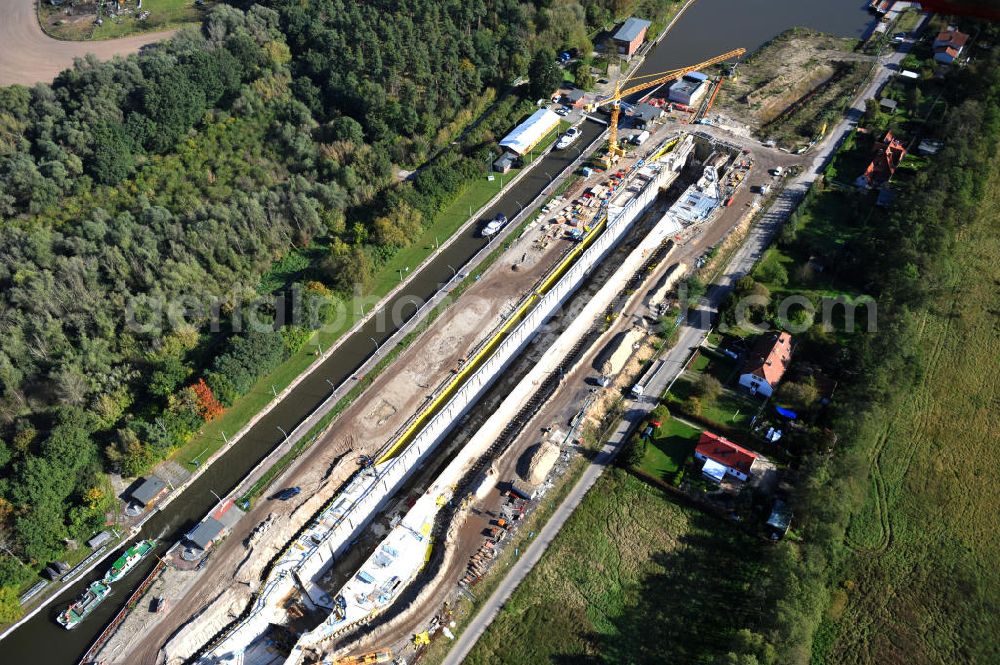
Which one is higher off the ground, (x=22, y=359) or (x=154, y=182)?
(x=154, y=182)

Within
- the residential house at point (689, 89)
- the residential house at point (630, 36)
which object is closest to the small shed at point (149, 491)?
the residential house at point (689, 89)

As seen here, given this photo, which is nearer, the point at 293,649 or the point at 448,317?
the point at 293,649

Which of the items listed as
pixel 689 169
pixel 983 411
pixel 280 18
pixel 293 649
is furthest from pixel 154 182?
pixel 983 411

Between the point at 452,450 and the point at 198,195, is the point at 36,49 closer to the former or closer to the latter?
the point at 198,195

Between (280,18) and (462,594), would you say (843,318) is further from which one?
(280,18)

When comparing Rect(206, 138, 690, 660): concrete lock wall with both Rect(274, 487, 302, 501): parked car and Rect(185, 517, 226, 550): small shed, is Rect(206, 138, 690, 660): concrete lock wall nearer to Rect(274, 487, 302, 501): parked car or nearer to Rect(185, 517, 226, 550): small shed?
Rect(274, 487, 302, 501): parked car

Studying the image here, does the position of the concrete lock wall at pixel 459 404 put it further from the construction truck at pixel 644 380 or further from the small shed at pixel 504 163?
the small shed at pixel 504 163
